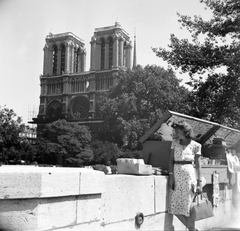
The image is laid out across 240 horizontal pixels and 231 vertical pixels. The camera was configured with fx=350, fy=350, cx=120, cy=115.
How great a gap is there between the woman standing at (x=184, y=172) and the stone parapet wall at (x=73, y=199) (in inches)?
11.0

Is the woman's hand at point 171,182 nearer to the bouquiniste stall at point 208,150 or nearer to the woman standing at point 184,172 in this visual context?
the woman standing at point 184,172

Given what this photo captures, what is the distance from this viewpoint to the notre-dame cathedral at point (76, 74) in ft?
318

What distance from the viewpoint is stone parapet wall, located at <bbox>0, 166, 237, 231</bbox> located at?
309 cm

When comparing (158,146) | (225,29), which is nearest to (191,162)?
(158,146)

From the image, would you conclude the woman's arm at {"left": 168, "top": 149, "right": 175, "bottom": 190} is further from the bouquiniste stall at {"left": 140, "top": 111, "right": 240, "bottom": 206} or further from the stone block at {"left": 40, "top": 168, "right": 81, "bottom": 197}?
the stone block at {"left": 40, "top": 168, "right": 81, "bottom": 197}

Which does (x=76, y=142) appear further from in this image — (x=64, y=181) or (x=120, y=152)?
(x=64, y=181)

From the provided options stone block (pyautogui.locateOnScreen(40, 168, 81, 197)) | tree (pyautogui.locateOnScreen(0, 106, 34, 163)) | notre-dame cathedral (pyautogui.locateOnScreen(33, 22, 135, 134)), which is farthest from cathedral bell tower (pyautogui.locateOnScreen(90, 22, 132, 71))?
stone block (pyautogui.locateOnScreen(40, 168, 81, 197))

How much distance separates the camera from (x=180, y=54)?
38.7 feet

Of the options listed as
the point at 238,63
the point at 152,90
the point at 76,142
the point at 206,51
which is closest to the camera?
the point at 238,63

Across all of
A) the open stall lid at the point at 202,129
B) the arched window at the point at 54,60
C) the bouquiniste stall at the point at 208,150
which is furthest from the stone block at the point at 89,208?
the arched window at the point at 54,60

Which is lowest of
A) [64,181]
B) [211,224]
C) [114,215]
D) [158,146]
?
[211,224]

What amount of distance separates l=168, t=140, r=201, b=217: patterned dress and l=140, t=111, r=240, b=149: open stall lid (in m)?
0.77

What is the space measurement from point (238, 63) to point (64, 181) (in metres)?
8.31

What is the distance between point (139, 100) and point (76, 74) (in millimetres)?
61674
